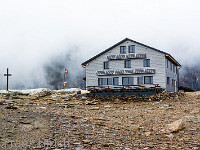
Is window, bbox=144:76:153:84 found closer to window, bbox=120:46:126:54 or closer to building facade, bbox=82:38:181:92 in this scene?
building facade, bbox=82:38:181:92

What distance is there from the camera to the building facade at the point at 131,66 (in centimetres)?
3916

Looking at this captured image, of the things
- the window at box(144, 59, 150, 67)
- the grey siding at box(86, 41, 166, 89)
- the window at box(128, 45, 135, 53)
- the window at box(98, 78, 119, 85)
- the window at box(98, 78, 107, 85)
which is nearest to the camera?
the grey siding at box(86, 41, 166, 89)

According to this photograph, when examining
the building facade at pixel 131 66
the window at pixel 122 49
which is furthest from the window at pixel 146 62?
the window at pixel 122 49

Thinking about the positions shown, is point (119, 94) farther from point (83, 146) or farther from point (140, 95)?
point (83, 146)

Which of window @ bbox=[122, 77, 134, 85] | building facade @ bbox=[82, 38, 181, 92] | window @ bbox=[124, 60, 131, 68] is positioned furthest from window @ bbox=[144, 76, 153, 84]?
window @ bbox=[124, 60, 131, 68]

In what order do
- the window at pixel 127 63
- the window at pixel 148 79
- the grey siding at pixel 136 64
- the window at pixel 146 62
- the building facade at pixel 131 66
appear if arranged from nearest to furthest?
the grey siding at pixel 136 64
the building facade at pixel 131 66
the window at pixel 148 79
the window at pixel 146 62
the window at pixel 127 63

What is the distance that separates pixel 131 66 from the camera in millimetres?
40875

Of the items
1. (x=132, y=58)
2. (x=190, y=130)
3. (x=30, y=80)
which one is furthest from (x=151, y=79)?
(x=30, y=80)

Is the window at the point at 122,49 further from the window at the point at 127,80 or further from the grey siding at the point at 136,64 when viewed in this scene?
the window at the point at 127,80

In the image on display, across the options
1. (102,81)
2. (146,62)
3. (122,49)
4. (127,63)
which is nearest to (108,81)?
(102,81)

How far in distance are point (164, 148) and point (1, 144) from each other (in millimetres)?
5630

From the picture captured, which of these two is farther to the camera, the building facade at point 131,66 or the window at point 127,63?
the window at point 127,63

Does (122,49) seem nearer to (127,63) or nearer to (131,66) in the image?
(127,63)

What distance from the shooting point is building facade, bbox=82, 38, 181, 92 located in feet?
128
